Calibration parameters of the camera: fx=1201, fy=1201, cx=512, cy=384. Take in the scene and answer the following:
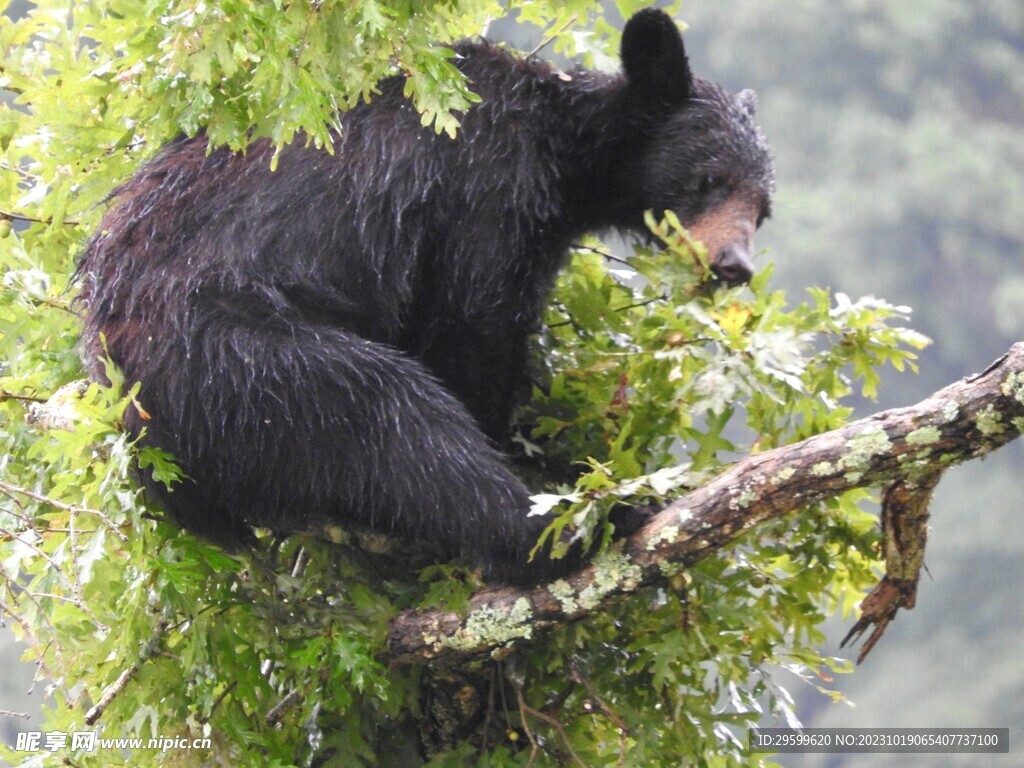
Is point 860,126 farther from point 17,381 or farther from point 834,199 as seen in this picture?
point 17,381

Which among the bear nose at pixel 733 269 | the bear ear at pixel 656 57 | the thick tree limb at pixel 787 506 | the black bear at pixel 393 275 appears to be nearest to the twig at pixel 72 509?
the black bear at pixel 393 275

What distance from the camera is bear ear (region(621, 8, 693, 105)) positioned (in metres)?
4.76

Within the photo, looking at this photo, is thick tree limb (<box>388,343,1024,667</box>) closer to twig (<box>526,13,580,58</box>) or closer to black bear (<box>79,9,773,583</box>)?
black bear (<box>79,9,773,583</box>)

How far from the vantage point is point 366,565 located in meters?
4.16

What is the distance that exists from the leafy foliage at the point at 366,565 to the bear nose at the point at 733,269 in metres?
0.27

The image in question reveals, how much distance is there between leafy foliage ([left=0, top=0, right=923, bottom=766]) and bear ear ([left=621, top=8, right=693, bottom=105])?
0.82 meters

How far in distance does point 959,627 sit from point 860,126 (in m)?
8.70

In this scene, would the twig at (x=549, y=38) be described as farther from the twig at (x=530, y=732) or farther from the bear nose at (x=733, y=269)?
the twig at (x=530, y=732)

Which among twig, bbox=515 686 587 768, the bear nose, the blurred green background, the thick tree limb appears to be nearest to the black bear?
the bear nose

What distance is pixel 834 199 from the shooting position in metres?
19.6

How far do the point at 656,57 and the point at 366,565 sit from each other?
238 centimetres

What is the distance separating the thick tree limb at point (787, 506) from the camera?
122 inches

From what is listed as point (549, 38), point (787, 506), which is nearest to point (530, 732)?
point (787, 506)

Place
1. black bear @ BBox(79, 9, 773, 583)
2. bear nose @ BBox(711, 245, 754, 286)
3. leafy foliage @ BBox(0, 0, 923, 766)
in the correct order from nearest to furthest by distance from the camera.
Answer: leafy foliage @ BBox(0, 0, 923, 766) → black bear @ BBox(79, 9, 773, 583) → bear nose @ BBox(711, 245, 754, 286)
